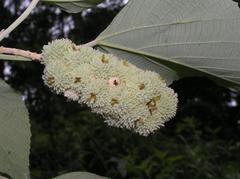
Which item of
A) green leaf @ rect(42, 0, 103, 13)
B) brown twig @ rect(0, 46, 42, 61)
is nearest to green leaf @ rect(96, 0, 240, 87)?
green leaf @ rect(42, 0, 103, 13)

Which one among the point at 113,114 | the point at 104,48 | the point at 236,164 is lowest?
the point at 236,164

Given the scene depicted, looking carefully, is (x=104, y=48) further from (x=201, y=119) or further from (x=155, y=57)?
(x=201, y=119)

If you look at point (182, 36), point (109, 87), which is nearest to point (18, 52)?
point (109, 87)

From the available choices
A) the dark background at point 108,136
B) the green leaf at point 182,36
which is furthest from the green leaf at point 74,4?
the dark background at point 108,136

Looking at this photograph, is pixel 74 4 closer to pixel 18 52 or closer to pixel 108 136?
pixel 18 52

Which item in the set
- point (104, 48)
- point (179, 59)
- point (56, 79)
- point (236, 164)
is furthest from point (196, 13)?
point (236, 164)

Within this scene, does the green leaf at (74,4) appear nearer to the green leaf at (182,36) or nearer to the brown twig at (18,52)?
the green leaf at (182,36)
